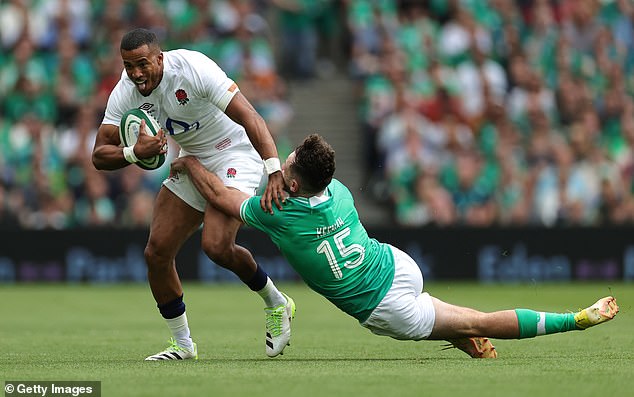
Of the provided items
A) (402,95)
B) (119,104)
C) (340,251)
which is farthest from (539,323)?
(402,95)

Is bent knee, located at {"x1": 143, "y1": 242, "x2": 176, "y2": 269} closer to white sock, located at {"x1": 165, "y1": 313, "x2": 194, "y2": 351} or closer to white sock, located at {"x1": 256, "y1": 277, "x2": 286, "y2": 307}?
white sock, located at {"x1": 165, "y1": 313, "x2": 194, "y2": 351}

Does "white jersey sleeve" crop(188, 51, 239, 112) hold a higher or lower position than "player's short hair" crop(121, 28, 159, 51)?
lower

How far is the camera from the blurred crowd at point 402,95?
2030cm

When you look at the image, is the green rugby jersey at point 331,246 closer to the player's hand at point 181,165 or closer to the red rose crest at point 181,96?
the player's hand at point 181,165

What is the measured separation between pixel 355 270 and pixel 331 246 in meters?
0.25

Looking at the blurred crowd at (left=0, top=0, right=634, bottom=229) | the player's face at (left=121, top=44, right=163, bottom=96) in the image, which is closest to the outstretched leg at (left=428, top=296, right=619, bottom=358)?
the player's face at (left=121, top=44, right=163, bottom=96)

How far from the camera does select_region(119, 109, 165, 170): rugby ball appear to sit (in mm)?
9617

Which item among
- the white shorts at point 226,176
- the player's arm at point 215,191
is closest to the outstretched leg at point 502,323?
the player's arm at point 215,191

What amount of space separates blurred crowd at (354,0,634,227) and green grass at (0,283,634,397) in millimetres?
3579

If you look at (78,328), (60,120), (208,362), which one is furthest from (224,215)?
(60,120)

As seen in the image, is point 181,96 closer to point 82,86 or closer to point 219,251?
point 219,251

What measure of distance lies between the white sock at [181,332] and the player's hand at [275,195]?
165 cm

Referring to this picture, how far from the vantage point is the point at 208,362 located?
9562 mm

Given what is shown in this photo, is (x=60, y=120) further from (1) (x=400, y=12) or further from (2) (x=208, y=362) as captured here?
(2) (x=208, y=362)
